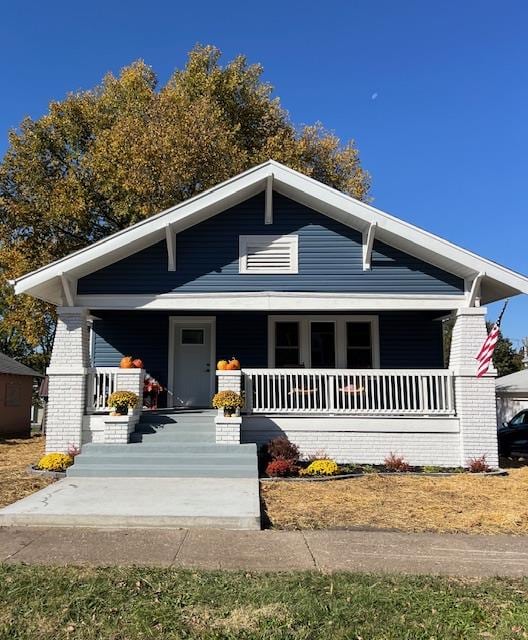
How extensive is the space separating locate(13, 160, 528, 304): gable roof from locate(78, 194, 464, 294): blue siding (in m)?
0.20

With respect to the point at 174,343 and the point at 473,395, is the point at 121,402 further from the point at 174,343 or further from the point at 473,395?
the point at 473,395

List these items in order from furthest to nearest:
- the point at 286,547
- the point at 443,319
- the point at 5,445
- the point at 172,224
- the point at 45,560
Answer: the point at 5,445 → the point at 443,319 → the point at 172,224 → the point at 286,547 → the point at 45,560

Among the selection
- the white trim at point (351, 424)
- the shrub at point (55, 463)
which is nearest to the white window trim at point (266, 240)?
the white trim at point (351, 424)

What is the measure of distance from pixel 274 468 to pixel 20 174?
56.0 ft

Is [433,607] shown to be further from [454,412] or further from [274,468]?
[454,412]

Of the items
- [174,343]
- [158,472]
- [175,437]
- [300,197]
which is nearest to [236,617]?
[158,472]

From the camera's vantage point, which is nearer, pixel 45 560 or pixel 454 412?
pixel 45 560

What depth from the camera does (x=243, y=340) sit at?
1317 centimetres

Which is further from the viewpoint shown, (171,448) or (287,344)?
(287,344)

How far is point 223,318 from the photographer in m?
13.2

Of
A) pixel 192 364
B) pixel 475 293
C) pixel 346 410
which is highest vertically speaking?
pixel 475 293

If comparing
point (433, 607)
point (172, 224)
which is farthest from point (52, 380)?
point (433, 607)

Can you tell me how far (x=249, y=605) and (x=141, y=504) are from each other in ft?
11.1

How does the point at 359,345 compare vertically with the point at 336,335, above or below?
below
